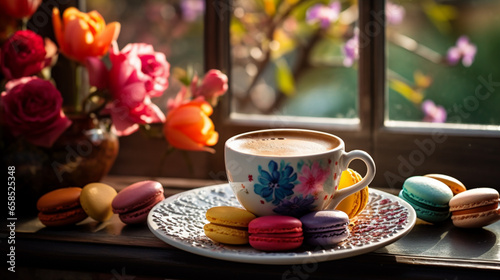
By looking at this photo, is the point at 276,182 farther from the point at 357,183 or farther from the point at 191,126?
the point at 191,126

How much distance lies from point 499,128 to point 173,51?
2.24 feet

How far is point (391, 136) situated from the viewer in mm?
1156

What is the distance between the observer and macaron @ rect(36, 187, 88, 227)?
3.08 ft

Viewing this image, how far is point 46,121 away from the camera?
0.98 meters

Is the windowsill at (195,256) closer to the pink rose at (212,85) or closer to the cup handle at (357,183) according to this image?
the cup handle at (357,183)

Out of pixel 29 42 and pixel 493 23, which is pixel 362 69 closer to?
pixel 493 23

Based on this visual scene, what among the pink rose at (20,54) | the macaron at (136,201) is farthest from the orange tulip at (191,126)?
the pink rose at (20,54)

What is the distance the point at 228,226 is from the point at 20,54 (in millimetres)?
478

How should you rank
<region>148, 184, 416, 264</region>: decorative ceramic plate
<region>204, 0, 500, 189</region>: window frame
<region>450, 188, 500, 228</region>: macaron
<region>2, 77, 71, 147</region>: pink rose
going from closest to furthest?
<region>148, 184, 416, 264</region>: decorative ceramic plate, <region>450, 188, 500, 228</region>: macaron, <region>2, 77, 71, 147</region>: pink rose, <region>204, 0, 500, 189</region>: window frame

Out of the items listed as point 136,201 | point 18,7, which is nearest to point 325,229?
point 136,201

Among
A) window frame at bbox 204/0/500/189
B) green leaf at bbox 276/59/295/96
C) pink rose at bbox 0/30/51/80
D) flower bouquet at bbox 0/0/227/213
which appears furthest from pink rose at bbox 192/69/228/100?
green leaf at bbox 276/59/295/96

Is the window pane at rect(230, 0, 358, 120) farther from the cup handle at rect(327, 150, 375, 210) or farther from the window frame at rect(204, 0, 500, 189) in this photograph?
the cup handle at rect(327, 150, 375, 210)

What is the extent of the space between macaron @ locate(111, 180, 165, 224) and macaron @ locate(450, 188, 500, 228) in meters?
0.44

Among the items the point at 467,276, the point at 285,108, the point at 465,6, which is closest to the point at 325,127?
the point at 285,108
